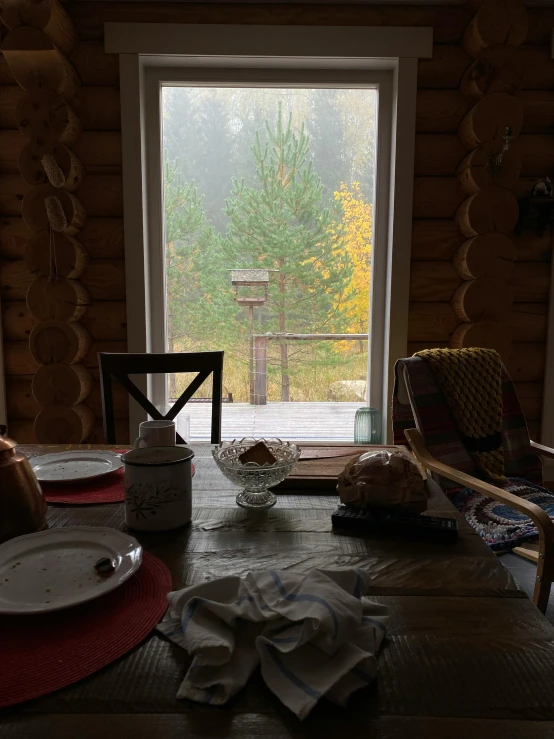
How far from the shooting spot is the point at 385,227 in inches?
100

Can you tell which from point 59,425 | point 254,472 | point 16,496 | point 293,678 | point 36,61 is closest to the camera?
point 293,678

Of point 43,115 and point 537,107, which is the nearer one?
point 43,115

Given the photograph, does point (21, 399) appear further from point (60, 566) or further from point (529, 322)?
point (529, 322)

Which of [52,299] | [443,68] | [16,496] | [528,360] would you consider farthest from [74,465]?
[443,68]

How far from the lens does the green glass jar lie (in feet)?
8.49

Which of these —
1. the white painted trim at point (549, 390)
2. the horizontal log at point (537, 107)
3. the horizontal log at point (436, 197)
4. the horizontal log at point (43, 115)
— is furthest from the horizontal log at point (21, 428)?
the horizontal log at point (537, 107)

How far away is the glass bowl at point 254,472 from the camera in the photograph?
3.03ft

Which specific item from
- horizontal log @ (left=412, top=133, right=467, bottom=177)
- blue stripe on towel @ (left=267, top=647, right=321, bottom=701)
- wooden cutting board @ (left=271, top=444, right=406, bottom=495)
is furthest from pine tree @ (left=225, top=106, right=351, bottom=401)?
blue stripe on towel @ (left=267, top=647, right=321, bottom=701)

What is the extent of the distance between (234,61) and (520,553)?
228cm

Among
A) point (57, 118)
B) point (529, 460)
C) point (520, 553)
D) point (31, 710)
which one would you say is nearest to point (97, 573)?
point (31, 710)

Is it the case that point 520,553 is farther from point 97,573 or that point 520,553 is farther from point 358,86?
point 358,86

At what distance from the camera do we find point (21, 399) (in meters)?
2.52

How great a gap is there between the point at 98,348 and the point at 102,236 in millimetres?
510

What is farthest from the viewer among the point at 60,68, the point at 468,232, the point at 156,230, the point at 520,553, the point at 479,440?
the point at 156,230
